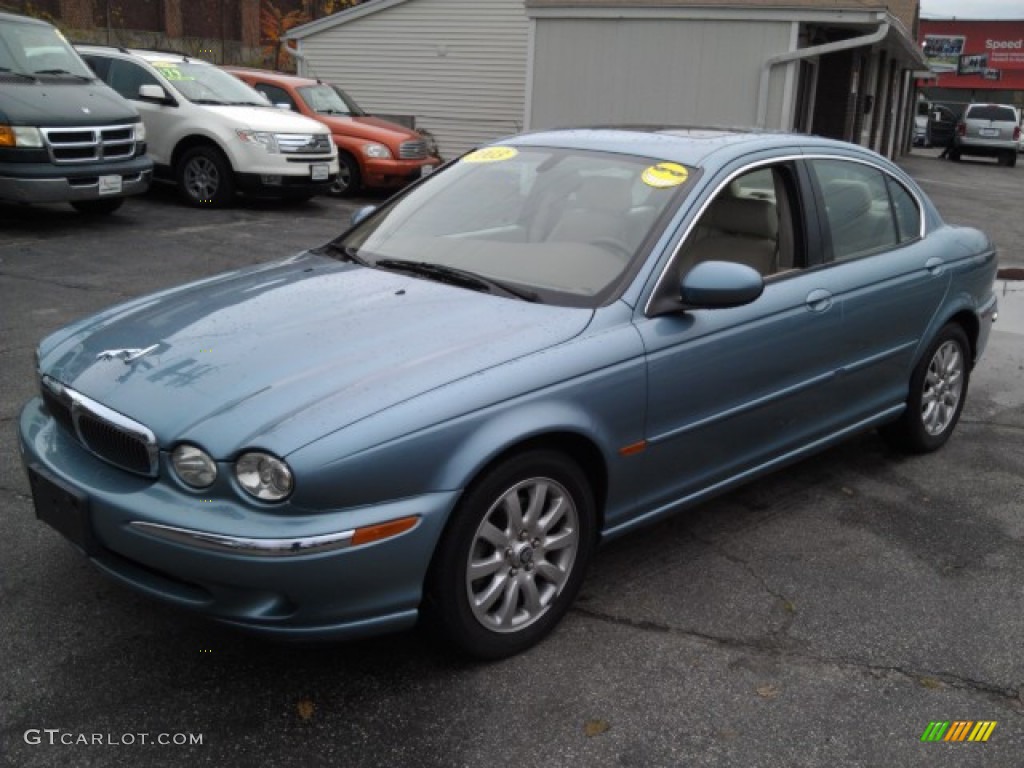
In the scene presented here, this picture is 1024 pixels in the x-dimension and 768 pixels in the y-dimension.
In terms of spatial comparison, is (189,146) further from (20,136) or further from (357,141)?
(20,136)

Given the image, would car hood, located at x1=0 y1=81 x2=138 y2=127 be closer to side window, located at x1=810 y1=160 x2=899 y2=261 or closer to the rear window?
side window, located at x1=810 y1=160 x2=899 y2=261

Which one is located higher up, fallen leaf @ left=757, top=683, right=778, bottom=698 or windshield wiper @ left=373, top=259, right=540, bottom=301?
windshield wiper @ left=373, top=259, right=540, bottom=301

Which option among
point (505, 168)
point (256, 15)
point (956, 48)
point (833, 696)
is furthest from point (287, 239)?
point (956, 48)

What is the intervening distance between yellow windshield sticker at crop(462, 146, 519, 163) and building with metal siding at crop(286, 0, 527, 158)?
50.3 feet

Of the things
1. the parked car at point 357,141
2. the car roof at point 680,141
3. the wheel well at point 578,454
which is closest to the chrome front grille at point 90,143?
the parked car at point 357,141

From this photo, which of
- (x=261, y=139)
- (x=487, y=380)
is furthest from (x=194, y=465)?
(x=261, y=139)

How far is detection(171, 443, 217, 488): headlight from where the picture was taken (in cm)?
289

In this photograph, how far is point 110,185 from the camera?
10477 mm

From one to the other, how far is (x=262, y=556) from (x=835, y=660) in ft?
6.11

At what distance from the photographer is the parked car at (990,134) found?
107ft

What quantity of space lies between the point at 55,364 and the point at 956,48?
2729 inches

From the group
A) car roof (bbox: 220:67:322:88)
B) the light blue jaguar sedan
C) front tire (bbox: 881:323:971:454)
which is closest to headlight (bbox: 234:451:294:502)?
the light blue jaguar sedan

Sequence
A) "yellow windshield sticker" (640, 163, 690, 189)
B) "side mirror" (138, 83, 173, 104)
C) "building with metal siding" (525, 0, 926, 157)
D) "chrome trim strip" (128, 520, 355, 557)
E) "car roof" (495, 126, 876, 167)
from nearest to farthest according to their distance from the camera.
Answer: "chrome trim strip" (128, 520, 355, 557), "yellow windshield sticker" (640, 163, 690, 189), "car roof" (495, 126, 876, 167), "side mirror" (138, 83, 173, 104), "building with metal siding" (525, 0, 926, 157)

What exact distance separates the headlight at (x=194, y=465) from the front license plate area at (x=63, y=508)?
325 millimetres
